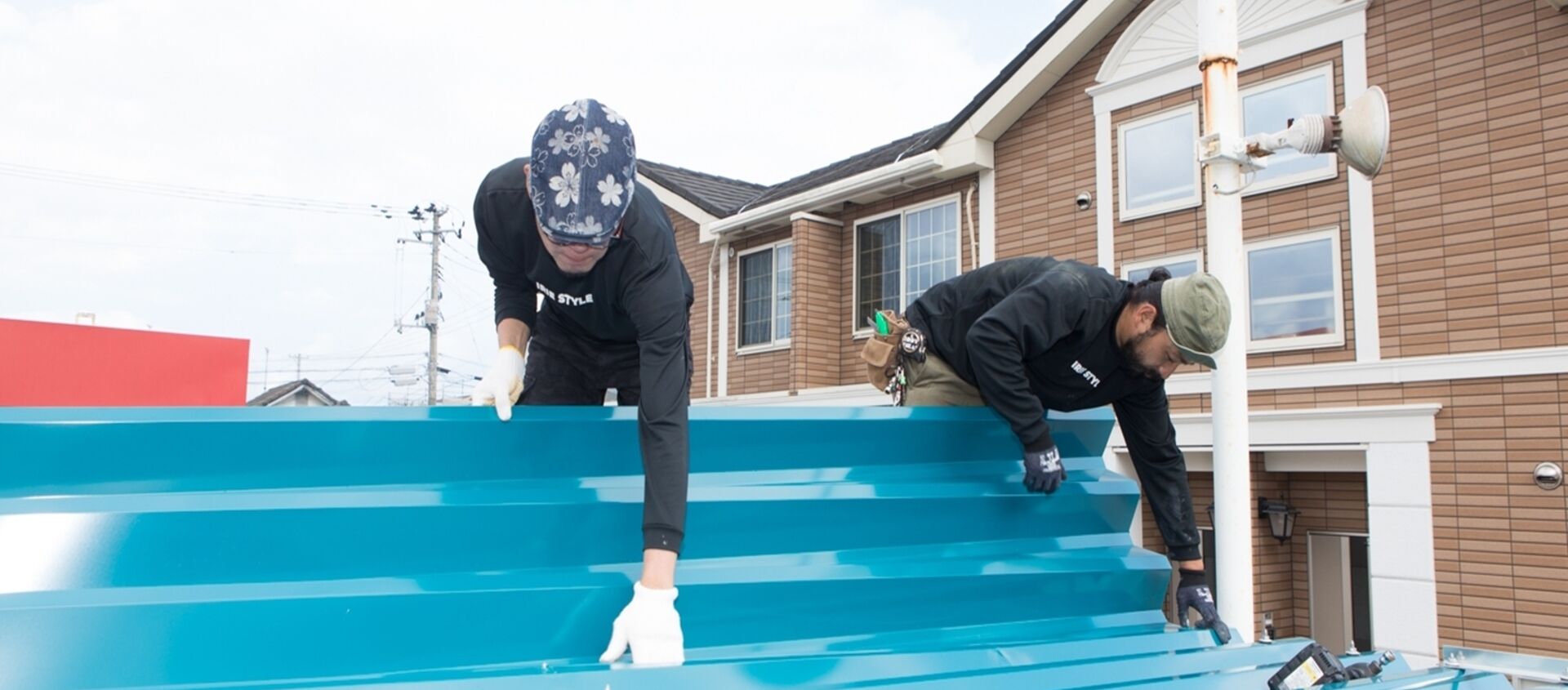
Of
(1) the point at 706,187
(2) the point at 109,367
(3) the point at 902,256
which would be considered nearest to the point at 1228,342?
(2) the point at 109,367

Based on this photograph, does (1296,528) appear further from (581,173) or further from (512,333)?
(581,173)

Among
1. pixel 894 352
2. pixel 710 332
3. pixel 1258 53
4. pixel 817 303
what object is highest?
pixel 1258 53

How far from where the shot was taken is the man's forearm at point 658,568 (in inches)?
66.6

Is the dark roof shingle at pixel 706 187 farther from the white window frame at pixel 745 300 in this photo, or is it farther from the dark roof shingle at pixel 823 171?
the white window frame at pixel 745 300

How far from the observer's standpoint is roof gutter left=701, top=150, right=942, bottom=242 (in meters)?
11.1

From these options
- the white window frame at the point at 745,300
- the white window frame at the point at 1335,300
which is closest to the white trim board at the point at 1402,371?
the white window frame at the point at 1335,300

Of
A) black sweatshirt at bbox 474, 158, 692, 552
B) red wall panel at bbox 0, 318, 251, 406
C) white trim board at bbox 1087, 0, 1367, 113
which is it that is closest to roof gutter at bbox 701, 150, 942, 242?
white trim board at bbox 1087, 0, 1367, 113

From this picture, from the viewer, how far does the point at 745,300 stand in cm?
1403

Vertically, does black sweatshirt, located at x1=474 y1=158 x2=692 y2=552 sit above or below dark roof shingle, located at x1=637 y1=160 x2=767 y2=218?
below

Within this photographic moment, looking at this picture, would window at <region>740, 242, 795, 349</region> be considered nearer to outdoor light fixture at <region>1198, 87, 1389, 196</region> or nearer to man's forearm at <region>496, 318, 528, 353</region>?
outdoor light fixture at <region>1198, 87, 1389, 196</region>

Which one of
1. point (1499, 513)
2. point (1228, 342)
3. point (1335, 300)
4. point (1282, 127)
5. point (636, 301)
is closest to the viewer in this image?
point (636, 301)

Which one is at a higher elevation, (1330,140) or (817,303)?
(817,303)

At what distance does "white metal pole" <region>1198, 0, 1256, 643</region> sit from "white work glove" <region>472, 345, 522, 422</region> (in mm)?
→ 1883

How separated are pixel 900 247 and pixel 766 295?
2411mm
